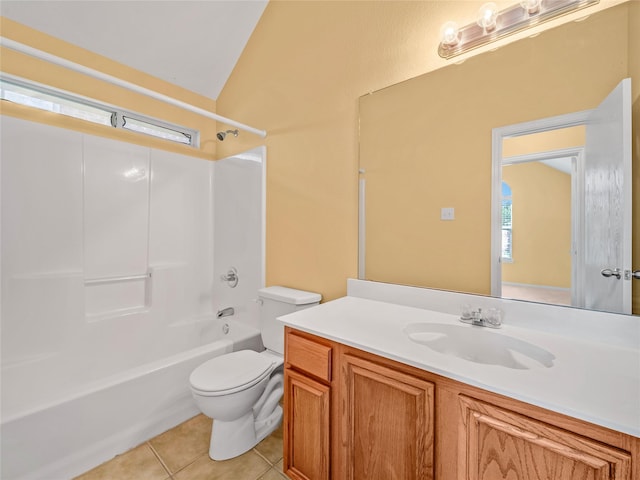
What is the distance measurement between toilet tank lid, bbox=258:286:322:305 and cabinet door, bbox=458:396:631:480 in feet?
3.59

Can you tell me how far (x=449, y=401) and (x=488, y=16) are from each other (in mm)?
1533

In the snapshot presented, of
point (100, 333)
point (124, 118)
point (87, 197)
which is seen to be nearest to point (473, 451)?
point (100, 333)

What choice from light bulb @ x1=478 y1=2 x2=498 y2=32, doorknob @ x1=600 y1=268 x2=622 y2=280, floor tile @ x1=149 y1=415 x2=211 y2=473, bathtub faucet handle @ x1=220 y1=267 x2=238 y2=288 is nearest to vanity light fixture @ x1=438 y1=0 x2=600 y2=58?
light bulb @ x1=478 y1=2 x2=498 y2=32

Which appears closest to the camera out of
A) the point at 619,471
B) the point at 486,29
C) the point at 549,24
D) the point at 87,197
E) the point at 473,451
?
the point at 619,471

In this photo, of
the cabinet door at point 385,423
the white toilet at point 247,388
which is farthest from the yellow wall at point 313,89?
the cabinet door at point 385,423

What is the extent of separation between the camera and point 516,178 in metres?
1.18

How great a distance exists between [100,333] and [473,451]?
7.76 feet

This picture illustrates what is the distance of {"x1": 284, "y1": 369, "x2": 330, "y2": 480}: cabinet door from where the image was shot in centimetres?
109

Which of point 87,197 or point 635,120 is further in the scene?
point 87,197

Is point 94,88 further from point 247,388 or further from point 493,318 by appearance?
point 493,318

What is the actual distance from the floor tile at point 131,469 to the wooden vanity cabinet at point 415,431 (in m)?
0.71

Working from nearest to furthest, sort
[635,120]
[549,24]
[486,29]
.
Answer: [635,120] → [549,24] → [486,29]

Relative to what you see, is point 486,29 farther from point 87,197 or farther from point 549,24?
point 87,197

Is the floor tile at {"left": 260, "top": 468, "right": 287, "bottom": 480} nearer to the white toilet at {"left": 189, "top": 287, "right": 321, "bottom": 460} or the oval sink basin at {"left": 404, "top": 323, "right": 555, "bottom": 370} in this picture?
the white toilet at {"left": 189, "top": 287, "right": 321, "bottom": 460}
